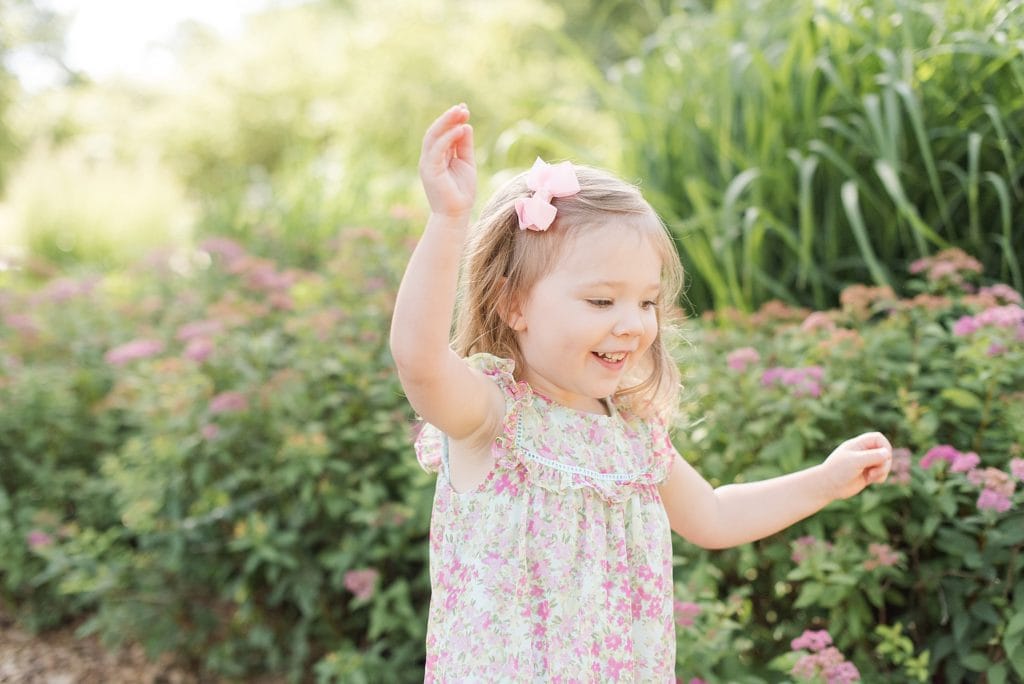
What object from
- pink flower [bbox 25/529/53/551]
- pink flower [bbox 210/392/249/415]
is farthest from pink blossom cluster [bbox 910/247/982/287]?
pink flower [bbox 25/529/53/551]

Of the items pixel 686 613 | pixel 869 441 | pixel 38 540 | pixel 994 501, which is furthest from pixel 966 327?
pixel 38 540

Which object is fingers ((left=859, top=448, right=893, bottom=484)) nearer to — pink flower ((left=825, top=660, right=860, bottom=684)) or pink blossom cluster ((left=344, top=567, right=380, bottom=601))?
pink flower ((left=825, top=660, right=860, bottom=684))

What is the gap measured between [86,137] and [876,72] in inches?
654

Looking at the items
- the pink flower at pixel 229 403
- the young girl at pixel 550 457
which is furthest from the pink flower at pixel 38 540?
the young girl at pixel 550 457

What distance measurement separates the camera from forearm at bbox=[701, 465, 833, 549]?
5.77 ft

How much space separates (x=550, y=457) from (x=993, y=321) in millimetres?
1179

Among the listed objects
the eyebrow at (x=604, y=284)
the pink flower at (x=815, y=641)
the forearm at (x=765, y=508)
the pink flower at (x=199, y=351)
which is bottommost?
the pink flower at (x=815, y=641)

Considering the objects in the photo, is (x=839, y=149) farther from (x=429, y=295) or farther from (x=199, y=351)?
(x=429, y=295)

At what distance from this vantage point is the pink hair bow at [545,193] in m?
1.47

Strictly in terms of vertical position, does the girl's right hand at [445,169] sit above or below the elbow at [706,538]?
above

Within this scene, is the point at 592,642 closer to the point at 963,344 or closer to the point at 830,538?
the point at 830,538

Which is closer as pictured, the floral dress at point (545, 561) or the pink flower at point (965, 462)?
the floral dress at point (545, 561)

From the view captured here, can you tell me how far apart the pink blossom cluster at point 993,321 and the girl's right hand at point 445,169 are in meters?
1.36

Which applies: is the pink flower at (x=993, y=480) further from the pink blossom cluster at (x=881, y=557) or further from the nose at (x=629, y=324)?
the nose at (x=629, y=324)
